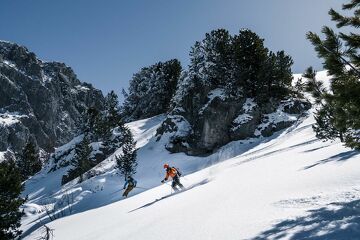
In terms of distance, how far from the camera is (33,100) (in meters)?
162

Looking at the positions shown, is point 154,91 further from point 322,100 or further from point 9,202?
point 322,100

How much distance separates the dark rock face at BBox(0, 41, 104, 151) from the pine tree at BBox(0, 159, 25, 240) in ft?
395

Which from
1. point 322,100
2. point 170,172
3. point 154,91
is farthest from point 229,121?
point 154,91

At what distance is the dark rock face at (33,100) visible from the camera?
148 metres

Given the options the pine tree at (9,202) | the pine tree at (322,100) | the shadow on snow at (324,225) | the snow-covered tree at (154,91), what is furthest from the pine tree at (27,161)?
the shadow on snow at (324,225)

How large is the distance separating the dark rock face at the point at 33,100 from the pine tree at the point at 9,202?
120440 millimetres

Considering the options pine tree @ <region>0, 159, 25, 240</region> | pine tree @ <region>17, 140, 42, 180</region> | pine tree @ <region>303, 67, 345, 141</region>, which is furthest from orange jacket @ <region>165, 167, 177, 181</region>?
pine tree @ <region>17, 140, 42, 180</region>

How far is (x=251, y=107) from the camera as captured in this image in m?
52.1

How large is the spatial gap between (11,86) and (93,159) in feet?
374

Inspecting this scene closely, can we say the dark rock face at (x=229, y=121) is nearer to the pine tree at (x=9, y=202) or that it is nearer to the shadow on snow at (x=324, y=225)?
the pine tree at (x=9, y=202)

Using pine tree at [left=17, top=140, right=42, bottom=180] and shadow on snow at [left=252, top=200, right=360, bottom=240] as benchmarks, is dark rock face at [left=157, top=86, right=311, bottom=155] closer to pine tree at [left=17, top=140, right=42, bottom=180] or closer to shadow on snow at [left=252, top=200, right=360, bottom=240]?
shadow on snow at [left=252, top=200, right=360, bottom=240]

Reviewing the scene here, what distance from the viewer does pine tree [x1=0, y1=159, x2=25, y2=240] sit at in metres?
26.7

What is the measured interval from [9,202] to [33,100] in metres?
145

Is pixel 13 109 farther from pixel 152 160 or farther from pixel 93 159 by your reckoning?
pixel 152 160
